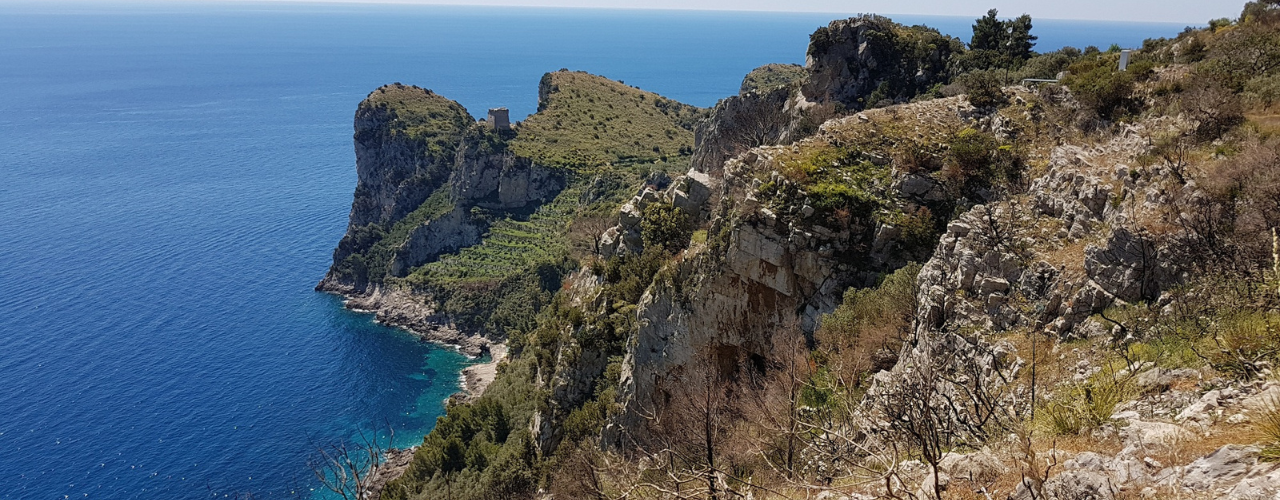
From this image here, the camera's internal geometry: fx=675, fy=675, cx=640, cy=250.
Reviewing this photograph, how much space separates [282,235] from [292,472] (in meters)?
65.4

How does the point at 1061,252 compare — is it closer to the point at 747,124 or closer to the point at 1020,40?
the point at 1020,40

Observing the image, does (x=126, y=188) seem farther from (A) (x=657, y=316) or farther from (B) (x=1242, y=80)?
(B) (x=1242, y=80)

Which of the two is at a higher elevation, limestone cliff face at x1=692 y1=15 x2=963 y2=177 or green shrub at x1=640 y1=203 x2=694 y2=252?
limestone cliff face at x1=692 y1=15 x2=963 y2=177

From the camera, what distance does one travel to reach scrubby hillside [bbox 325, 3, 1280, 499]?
32.0 ft

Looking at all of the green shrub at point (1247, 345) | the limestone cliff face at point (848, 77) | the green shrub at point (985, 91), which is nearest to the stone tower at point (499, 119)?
the limestone cliff face at point (848, 77)

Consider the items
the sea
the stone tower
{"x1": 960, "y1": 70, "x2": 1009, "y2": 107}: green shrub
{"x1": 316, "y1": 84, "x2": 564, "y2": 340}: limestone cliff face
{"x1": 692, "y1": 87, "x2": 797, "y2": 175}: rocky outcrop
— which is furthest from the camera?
the stone tower

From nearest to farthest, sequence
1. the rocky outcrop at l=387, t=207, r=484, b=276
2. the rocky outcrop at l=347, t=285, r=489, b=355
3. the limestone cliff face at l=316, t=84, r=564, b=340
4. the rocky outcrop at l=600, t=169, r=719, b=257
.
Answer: the rocky outcrop at l=600, t=169, r=719, b=257
the rocky outcrop at l=347, t=285, r=489, b=355
the limestone cliff face at l=316, t=84, r=564, b=340
the rocky outcrop at l=387, t=207, r=484, b=276

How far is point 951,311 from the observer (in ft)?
56.1

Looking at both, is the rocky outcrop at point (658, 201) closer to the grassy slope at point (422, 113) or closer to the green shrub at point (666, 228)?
the green shrub at point (666, 228)

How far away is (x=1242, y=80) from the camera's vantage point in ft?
66.8

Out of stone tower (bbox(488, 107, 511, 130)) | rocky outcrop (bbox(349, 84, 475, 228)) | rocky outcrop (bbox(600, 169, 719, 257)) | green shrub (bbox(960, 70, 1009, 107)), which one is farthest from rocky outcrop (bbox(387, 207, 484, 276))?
green shrub (bbox(960, 70, 1009, 107))

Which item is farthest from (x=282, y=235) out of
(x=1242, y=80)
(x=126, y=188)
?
(x=1242, y=80)

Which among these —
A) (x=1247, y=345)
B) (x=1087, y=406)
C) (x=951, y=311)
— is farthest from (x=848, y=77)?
(x=1087, y=406)

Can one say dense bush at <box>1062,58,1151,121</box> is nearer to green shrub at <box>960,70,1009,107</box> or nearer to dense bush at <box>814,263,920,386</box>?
green shrub at <box>960,70,1009,107</box>
